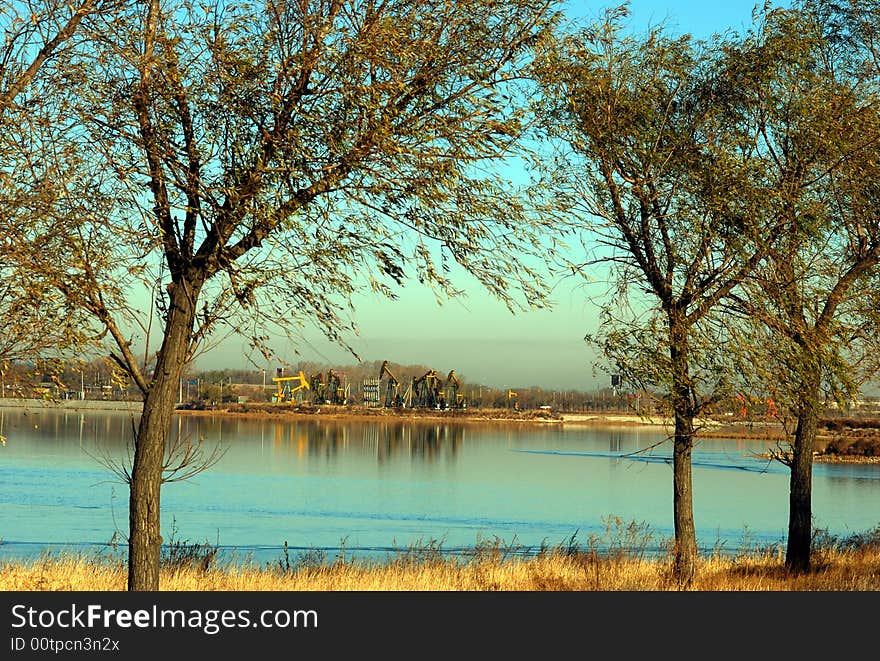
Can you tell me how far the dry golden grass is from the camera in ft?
41.8

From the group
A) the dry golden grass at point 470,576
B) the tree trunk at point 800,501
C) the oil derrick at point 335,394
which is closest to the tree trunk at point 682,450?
the dry golden grass at point 470,576

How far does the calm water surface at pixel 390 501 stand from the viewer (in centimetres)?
2527

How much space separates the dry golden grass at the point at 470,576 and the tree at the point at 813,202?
1.43 m

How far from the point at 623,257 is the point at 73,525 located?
19.2 m

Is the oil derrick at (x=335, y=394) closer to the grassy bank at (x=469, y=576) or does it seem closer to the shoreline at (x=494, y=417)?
the shoreline at (x=494, y=417)

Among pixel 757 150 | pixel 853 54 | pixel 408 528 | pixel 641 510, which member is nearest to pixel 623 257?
pixel 757 150

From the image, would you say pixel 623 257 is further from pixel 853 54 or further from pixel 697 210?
pixel 853 54

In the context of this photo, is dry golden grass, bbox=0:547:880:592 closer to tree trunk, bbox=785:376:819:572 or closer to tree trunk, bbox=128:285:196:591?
tree trunk, bbox=785:376:819:572

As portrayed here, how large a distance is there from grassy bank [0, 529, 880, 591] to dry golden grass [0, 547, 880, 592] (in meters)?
0.01

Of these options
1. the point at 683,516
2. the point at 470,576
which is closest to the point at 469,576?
the point at 470,576

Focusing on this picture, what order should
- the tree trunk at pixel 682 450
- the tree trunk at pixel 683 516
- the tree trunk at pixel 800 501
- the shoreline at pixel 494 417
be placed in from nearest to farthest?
the tree trunk at pixel 682 450, the tree trunk at pixel 683 516, the tree trunk at pixel 800 501, the shoreline at pixel 494 417

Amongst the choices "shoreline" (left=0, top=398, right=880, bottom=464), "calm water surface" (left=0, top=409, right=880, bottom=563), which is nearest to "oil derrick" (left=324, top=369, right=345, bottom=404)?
"shoreline" (left=0, top=398, right=880, bottom=464)

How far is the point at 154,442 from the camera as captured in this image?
28.3ft

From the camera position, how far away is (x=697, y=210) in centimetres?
1302
